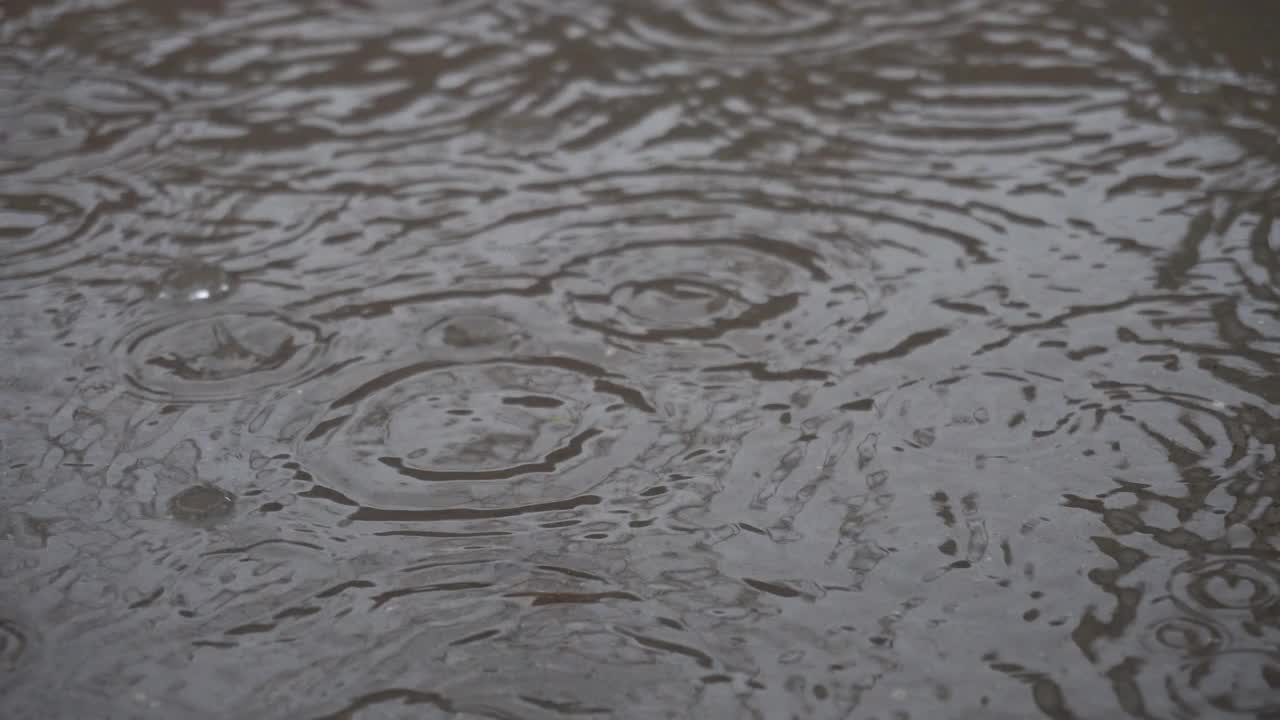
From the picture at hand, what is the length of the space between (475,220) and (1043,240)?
151 cm

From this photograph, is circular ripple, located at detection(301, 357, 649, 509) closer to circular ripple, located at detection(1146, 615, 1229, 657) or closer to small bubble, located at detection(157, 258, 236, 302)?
small bubble, located at detection(157, 258, 236, 302)

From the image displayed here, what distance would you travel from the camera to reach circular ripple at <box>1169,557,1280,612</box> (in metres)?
2.32

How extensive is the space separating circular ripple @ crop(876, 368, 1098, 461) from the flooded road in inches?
0.4

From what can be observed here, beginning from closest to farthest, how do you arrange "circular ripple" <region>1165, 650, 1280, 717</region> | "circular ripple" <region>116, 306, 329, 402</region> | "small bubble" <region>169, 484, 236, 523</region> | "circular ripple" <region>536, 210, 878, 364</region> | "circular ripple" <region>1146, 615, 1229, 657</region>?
"circular ripple" <region>1165, 650, 1280, 717</region>
"circular ripple" <region>1146, 615, 1229, 657</region>
"small bubble" <region>169, 484, 236, 523</region>
"circular ripple" <region>116, 306, 329, 402</region>
"circular ripple" <region>536, 210, 878, 364</region>

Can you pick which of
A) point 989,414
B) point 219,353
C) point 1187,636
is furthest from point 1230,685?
point 219,353

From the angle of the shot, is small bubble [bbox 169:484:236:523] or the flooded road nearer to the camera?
the flooded road

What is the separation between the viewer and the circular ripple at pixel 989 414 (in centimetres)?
271

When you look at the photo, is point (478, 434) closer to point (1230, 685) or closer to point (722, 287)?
point (722, 287)

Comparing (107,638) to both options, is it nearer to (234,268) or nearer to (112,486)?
(112,486)

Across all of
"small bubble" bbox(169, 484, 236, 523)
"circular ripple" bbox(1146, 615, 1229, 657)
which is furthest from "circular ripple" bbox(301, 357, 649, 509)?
"circular ripple" bbox(1146, 615, 1229, 657)

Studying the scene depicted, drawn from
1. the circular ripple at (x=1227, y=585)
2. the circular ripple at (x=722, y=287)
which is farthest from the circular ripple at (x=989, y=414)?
the circular ripple at (x=1227, y=585)

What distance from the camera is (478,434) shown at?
2779 millimetres

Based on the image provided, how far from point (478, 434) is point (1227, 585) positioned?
1522 millimetres

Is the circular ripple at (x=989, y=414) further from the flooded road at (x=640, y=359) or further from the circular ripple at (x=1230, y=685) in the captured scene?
the circular ripple at (x=1230, y=685)
